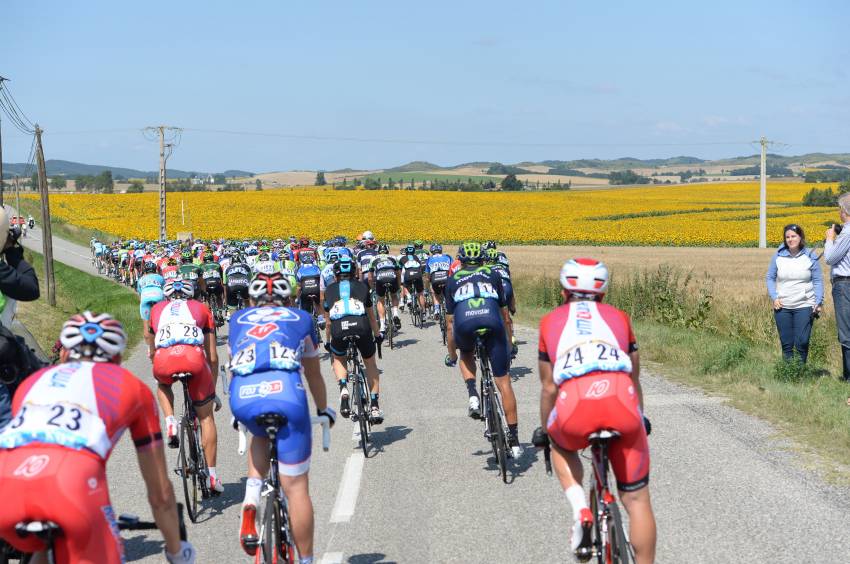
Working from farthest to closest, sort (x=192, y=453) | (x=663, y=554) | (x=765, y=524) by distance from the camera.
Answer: (x=192, y=453) → (x=765, y=524) → (x=663, y=554)

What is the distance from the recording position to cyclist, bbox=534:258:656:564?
15.0 feet

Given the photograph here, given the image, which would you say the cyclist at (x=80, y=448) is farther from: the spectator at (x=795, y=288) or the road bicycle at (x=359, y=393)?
the spectator at (x=795, y=288)

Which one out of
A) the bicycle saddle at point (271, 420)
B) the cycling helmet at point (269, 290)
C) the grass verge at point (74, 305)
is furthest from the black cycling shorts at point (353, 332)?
the grass verge at point (74, 305)

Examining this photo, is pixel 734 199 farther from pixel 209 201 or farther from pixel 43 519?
pixel 43 519

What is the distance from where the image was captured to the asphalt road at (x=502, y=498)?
20.5ft

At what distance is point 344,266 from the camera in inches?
408

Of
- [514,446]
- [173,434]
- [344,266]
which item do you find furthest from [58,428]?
[344,266]

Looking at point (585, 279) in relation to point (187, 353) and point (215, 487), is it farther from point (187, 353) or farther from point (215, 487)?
point (215, 487)

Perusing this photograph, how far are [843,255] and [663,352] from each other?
14.2ft

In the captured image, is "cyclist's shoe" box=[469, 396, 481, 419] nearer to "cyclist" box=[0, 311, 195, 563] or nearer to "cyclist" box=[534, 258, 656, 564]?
"cyclist" box=[534, 258, 656, 564]

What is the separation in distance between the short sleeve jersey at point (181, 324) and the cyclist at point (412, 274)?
42.0ft

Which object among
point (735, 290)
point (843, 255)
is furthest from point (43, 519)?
point (735, 290)

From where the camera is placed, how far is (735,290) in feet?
77.5

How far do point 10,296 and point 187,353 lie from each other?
5.81ft
